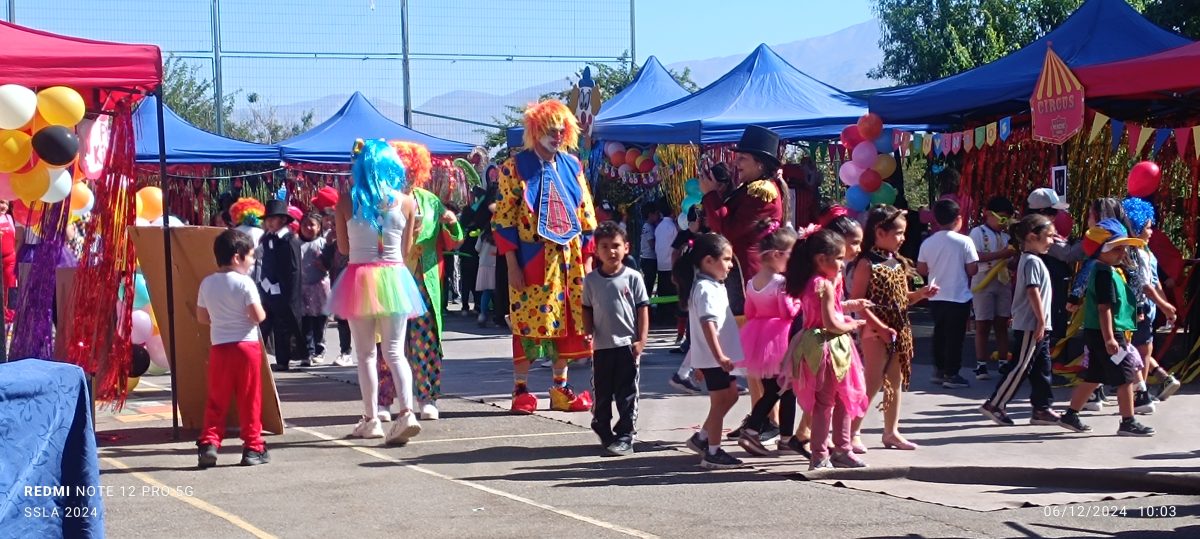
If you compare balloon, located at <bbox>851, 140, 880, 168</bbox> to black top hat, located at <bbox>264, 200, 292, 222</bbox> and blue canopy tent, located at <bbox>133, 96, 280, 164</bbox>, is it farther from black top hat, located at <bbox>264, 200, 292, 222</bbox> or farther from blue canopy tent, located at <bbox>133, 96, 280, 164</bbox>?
blue canopy tent, located at <bbox>133, 96, 280, 164</bbox>

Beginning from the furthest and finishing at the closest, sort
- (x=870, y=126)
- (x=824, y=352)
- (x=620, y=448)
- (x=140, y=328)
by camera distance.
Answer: (x=870, y=126) → (x=140, y=328) → (x=620, y=448) → (x=824, y=352)

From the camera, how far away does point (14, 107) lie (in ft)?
22.6

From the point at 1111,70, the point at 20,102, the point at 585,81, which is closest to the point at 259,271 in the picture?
the point at 585,81

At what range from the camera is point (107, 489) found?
688 centimetres

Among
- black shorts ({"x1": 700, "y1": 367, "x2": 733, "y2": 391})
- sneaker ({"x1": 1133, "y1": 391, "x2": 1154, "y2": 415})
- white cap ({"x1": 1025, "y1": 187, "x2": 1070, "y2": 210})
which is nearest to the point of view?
black shorts ({"x1": 700, "y1": 367, "x2": 733, "y2": 391})

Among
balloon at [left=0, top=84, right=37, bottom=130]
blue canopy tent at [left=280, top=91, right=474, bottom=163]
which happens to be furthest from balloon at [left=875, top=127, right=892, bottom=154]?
blue canopy tent at [left=280, top=91, right=474, bottom=163]

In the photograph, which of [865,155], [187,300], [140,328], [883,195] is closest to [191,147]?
[865,155]

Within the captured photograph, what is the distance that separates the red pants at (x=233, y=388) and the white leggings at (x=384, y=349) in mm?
848

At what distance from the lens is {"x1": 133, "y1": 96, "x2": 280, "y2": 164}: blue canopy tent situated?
19500mm

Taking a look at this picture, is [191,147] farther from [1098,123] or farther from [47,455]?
[47,455]

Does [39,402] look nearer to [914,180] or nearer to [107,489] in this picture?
[107,489]

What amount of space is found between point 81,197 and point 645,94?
11151 millimetres

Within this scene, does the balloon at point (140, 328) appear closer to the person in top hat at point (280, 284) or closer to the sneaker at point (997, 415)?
the person in top hat at point (280, 284)

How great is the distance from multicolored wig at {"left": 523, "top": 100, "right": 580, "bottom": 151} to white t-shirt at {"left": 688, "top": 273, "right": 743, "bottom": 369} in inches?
81.9
